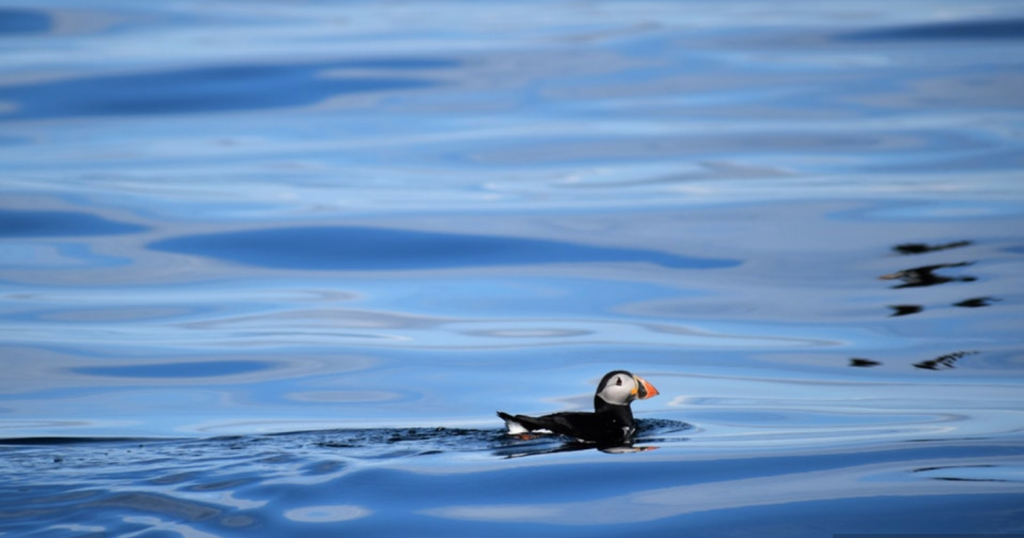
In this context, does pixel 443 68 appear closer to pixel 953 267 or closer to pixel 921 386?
pixel 953 267

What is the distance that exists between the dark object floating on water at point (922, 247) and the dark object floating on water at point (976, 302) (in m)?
1.67

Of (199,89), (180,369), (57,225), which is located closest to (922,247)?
(180,369)

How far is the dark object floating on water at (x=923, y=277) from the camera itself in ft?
43.9

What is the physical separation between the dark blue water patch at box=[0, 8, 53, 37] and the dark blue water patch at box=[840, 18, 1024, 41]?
46.0ft

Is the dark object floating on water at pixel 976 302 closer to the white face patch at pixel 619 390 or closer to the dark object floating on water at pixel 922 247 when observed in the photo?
the dark object floating on water at pixel 922 247

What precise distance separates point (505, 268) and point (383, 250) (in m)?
1.50

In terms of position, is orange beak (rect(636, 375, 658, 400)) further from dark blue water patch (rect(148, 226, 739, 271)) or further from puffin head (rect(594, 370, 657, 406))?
dark blue water patch (rect(148, 226, 739, 271))

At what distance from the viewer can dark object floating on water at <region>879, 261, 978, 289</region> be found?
43.9ft

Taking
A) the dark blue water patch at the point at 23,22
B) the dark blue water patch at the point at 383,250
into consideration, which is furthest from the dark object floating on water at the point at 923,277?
the dark blue water patch at the point at 23,22

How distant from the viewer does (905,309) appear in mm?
12562

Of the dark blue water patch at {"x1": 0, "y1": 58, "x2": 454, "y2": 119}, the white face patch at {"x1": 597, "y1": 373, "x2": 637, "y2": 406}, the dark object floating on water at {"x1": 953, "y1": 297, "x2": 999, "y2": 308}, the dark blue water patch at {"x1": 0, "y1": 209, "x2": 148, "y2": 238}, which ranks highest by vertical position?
the dark blue water patch at {"x1": 0, "y1": 58, "x2": 454, "y2": 119}

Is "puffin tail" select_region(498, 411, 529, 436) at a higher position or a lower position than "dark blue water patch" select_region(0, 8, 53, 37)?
lower

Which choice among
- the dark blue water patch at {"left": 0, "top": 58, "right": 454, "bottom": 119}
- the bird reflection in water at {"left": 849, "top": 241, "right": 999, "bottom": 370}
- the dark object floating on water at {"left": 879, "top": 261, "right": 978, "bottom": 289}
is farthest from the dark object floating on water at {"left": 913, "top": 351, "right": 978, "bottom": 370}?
the dark blue water patch at {"left": 0, "top": 58, "right": 454, "bottom": 119}

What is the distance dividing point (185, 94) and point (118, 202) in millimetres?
5248
